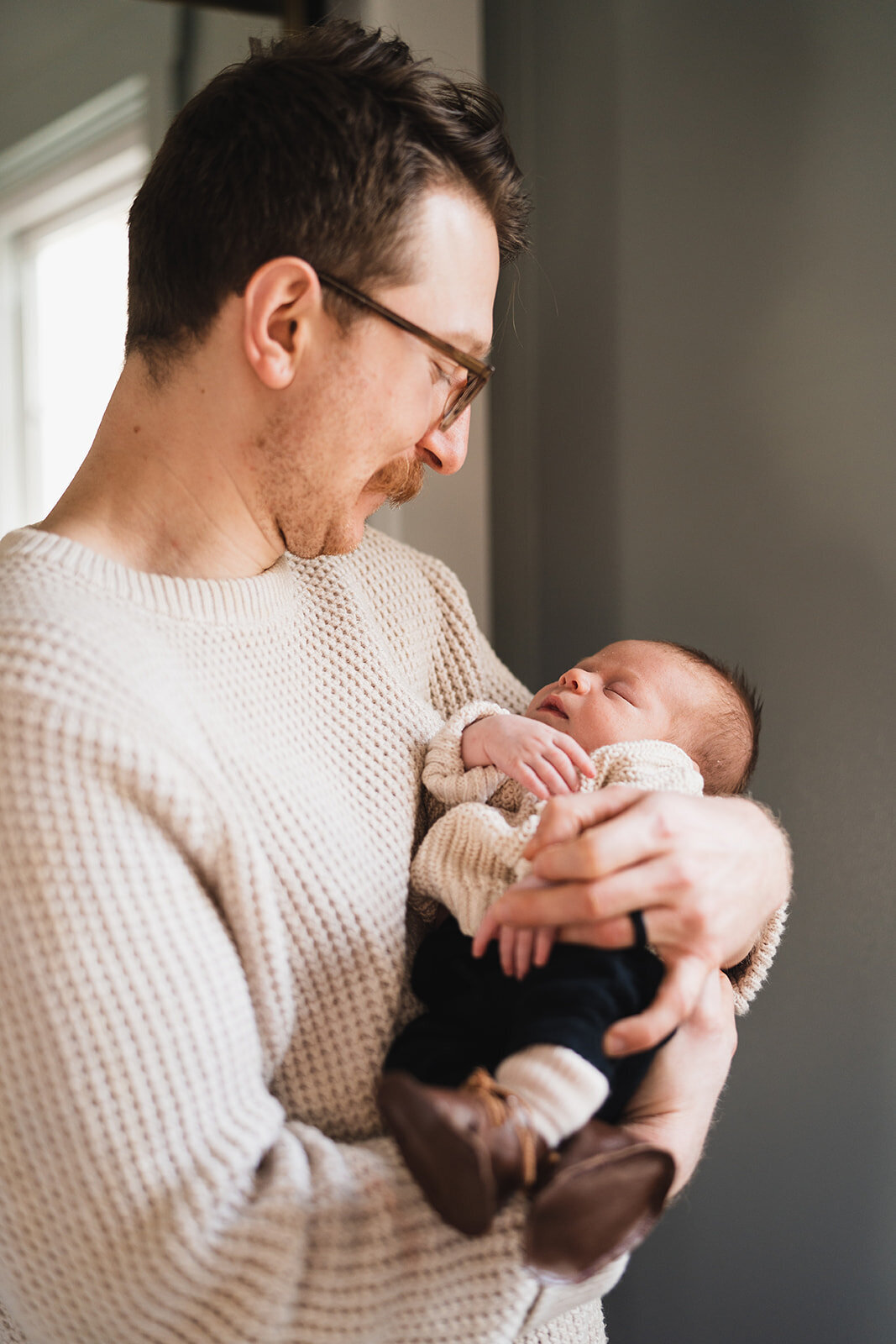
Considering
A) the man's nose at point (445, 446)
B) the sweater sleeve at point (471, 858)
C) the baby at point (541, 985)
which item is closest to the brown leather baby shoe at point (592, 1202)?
the baby at point (541, 985)

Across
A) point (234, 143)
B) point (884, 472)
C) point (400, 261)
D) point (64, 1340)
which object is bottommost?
point (64, 1340)

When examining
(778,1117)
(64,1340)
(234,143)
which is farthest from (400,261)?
(778,1117)

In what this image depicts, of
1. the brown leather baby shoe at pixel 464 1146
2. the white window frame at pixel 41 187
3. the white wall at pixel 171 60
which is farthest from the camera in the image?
the white window frame at pixel 41 187

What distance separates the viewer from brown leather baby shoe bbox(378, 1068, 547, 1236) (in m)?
0.76

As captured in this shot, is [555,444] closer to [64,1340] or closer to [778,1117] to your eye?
[778,1117]

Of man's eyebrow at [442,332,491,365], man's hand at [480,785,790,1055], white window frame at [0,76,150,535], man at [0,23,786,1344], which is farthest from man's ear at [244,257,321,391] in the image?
white window frame at [0,76,150,535]

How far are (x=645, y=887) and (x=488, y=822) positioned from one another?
0.23 meters

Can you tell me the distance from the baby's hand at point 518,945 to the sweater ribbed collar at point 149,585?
432 mm

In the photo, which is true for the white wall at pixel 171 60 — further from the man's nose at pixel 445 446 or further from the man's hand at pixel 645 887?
the man's hand at pixel 645 887

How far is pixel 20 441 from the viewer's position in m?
2.16

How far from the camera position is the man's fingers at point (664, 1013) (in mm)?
883

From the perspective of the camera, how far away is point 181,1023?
33.1 inches

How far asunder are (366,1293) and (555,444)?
1.48m

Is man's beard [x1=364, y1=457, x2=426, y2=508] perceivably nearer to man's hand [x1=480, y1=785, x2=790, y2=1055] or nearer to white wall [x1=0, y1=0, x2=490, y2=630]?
man's hand [x1=480, y1=785, x2=790, y2=1055]
